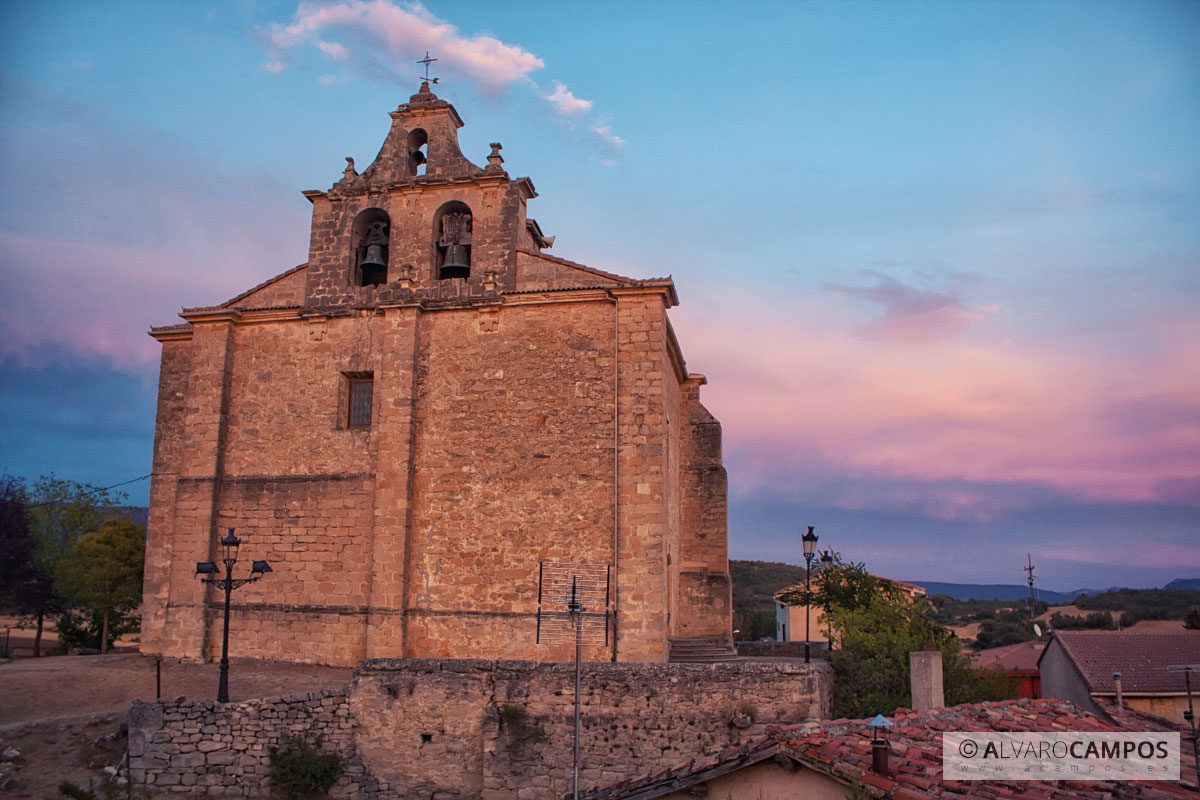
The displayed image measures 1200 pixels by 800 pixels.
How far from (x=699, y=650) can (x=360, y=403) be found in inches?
341

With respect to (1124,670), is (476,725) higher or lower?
lower

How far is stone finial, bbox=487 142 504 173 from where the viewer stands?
1873cm

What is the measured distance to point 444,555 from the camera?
684 inches

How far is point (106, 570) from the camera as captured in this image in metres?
21.1

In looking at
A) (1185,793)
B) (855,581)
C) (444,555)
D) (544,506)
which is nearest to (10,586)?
(444,555)

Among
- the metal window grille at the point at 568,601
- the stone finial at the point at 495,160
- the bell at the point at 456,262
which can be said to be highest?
the stone finial at the point at 495,160

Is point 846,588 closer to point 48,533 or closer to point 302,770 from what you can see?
point 302,770

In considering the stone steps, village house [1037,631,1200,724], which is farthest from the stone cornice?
village house [1037,631,1200,724]

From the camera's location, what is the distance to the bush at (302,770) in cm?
1309

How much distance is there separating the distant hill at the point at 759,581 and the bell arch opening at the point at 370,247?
36.0 metres

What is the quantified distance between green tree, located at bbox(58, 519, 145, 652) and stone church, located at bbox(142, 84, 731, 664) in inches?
112

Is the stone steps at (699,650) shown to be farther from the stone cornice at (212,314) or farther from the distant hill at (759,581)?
the distant hill at (759,581)

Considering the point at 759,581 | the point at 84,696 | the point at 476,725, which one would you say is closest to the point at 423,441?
the point at 476,725

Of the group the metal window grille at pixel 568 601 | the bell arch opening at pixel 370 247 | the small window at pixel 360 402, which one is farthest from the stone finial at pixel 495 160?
the metal window grille at pixel 568 601
